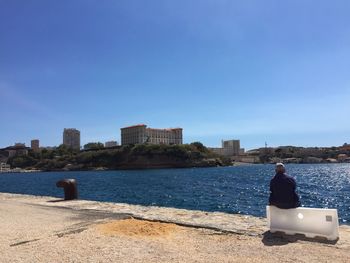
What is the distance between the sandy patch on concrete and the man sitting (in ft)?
8.51

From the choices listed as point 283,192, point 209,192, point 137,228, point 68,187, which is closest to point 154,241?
point 137,228

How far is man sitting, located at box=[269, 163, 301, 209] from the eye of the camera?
8.45 meters

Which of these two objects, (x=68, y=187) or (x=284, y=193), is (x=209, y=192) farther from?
(x=284, y=193)

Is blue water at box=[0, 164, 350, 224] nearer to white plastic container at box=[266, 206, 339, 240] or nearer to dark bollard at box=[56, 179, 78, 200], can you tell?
dark bollard at box=[56, 179, 78, 200]

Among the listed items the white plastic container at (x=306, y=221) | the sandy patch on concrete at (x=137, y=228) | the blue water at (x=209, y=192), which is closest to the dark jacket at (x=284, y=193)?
the white plastic container at (x=306, y=221)

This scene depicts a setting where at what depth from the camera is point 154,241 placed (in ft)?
27.1

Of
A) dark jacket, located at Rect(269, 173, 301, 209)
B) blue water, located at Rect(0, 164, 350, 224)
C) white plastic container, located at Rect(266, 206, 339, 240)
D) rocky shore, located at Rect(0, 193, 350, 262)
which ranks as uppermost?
dark jacket, located at Rect(269, 173, 301, 209)

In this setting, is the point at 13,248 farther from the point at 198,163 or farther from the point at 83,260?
the point at 198,163

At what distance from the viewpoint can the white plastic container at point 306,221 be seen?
25.7 ft

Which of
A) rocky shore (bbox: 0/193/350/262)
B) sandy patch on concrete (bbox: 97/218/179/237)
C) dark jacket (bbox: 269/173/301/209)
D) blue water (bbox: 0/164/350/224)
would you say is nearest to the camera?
rocky shore (bbox: 0/193/350/262)

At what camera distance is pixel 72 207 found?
14461 mm

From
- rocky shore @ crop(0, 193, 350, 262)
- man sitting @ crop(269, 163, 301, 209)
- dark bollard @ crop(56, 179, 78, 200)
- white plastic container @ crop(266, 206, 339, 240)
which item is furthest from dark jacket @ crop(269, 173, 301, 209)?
dark bollard @ crop(56, 179, 78, 200)

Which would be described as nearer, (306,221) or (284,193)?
(306,221)

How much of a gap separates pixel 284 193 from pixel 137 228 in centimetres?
373
